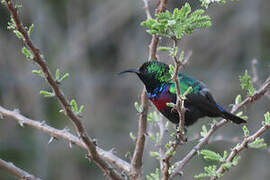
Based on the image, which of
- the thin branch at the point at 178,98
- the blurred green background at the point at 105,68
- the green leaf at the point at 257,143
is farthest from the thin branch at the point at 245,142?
the blurred green background at the point at 105,68

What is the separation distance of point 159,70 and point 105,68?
195 inches

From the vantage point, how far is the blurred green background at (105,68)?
6.84 metres

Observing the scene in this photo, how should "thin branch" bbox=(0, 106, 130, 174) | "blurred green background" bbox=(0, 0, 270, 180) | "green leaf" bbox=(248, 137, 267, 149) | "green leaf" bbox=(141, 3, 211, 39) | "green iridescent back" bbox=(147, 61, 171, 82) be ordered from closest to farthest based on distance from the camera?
"green leaf" bbox=(141, 3, 211, 39) < "green leaf" bbox=(248, 137, 267, 149) < "thin branch" bbox=(0, 106, 130, 174) < "green iridescent back" bbox=(147, 61, 171, 82) < "blurred green background" bbox=(0, 0, 270, 180)

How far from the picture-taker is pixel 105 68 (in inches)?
303

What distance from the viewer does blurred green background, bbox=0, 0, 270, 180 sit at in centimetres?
684

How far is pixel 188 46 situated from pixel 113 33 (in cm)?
125

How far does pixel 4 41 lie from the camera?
6.87 metres

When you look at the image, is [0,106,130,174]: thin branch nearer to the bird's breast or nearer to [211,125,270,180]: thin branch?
[211,125,270,180]: thin branch

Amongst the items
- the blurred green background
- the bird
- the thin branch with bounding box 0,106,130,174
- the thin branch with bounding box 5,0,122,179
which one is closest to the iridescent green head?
the bird

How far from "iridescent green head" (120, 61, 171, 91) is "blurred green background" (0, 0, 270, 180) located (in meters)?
3.80

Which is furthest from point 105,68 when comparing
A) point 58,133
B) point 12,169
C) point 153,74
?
point 12,169

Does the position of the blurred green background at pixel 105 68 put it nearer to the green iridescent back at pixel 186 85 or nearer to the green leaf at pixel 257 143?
the green iridescent back at pixel 186 85

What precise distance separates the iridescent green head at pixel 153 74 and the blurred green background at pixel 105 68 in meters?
3.80

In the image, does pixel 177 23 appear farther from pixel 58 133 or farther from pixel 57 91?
pixel 58 133
